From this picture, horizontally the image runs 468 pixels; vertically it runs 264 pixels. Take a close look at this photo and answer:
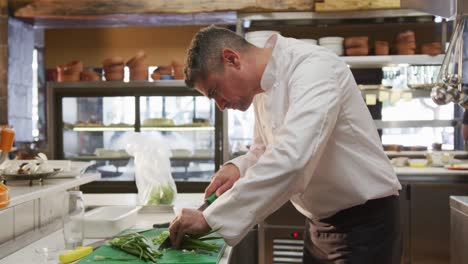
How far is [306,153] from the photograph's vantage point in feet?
4.57

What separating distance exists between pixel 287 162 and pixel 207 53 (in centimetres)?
46

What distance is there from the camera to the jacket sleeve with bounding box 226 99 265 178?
1.97m

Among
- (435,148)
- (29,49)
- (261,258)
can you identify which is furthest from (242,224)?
(29,49)

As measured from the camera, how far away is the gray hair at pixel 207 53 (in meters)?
1.60

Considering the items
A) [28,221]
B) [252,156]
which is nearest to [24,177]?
[28,221]

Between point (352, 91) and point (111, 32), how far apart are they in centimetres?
491

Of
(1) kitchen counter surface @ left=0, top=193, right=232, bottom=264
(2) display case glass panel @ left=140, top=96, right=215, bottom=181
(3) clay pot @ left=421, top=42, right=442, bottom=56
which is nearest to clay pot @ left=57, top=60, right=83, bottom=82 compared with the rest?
(2) display case glass panel @ left=140, top=96, right=215, bottom=181

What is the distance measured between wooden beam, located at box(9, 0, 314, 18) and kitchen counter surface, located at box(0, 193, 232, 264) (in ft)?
7.58

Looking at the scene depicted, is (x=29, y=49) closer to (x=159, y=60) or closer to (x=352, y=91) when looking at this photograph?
(x=159, y=60)

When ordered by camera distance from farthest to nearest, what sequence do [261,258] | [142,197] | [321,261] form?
[261,258] → [142,197] → [321,261]

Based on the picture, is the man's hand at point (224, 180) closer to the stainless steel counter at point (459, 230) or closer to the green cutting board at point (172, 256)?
the green cutting board at point (172, 256)

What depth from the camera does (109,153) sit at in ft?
17.3

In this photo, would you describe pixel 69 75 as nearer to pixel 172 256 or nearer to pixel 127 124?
pixel 127 124

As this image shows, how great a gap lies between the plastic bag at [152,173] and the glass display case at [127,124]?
7.50ft
